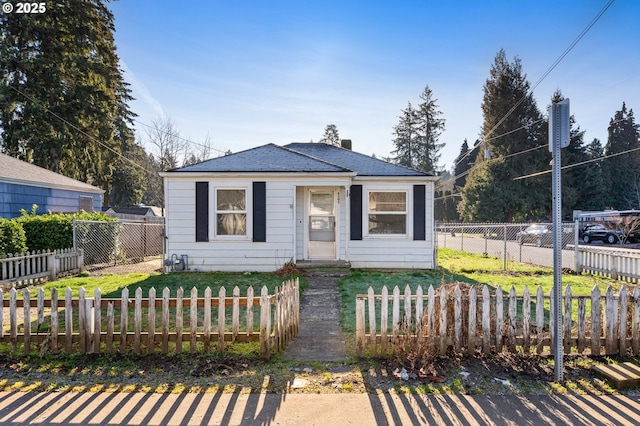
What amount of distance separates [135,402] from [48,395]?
3.03 feet

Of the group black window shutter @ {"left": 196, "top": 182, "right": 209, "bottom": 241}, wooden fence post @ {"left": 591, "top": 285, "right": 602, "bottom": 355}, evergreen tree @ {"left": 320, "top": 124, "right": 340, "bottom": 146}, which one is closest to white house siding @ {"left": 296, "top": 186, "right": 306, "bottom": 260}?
black window shutter @ {"left": 196, "top": 182, "right": 209, "bottom": 241}

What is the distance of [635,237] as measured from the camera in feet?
82.6

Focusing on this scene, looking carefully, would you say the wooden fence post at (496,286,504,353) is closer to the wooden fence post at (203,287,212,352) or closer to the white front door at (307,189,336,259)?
the wooden fence post at (203,287,212,352)

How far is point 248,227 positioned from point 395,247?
4670 millimetres

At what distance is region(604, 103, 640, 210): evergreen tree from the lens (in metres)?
42.7

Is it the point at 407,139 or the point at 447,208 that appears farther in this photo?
the point at 447,208

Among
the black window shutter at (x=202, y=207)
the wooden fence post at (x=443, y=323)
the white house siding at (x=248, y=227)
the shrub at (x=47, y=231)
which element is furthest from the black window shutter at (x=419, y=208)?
the shrub at (x=47, y=231)

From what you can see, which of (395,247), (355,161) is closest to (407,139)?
(355,161)

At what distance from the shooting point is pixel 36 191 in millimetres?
15680

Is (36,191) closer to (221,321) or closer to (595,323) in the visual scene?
(221,321)

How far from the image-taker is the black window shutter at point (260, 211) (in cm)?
1088

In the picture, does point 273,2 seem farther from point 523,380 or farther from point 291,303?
point 523,380

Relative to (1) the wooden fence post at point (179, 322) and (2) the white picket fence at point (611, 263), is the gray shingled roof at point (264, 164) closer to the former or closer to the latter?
(1) the wooden fence post at point (179, 322)

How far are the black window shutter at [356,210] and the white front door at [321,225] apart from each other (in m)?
0.58
